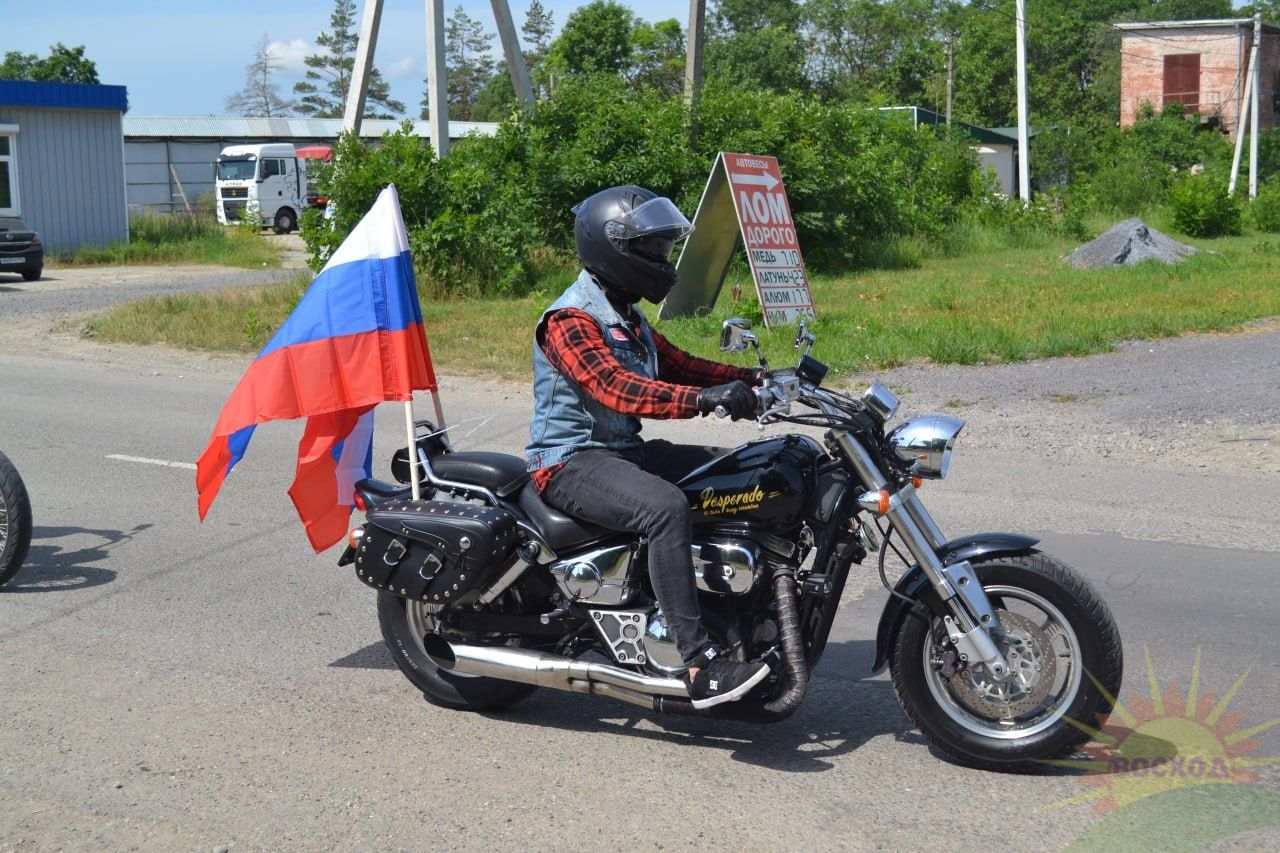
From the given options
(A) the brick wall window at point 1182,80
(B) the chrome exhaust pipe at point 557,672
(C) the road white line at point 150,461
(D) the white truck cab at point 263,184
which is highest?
(A) the brick wall window at point 1182,80

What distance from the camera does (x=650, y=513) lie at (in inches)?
165

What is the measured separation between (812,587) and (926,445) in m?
0.56

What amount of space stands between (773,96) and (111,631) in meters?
17.8

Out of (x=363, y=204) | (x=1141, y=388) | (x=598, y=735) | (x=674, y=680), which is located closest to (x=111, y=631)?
(x=598, y=735)

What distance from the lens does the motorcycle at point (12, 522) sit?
20.8 ft

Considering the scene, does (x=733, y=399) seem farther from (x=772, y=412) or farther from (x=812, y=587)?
(x=812, y=587)

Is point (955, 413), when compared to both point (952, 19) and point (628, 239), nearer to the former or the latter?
point (628, 239)

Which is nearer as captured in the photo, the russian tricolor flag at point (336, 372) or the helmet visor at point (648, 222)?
the helmet visor at point (648, 222)

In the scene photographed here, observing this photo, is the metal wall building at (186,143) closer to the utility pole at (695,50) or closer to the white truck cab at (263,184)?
the white truck cab at (263,184)

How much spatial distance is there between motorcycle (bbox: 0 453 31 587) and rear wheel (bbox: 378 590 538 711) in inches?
93.2

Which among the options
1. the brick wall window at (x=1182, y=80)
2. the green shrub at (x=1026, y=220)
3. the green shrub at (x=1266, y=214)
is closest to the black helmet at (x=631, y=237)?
the green shrub at (x=1026, y=220)

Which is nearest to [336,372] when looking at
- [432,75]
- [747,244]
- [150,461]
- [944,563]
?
[944,563]

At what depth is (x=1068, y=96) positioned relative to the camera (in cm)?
6988

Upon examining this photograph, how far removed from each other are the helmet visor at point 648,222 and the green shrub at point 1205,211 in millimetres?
28400
